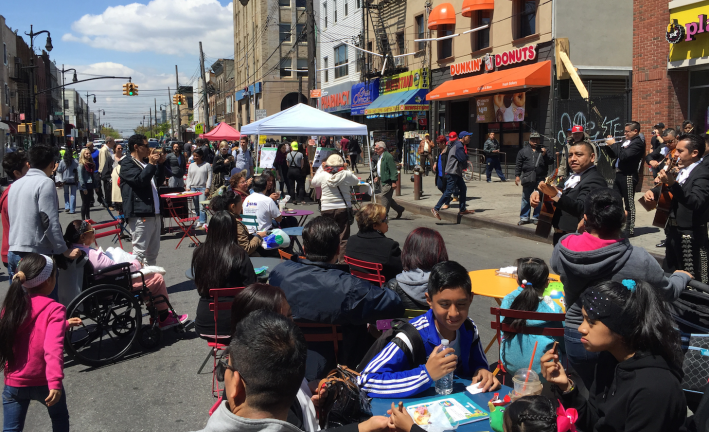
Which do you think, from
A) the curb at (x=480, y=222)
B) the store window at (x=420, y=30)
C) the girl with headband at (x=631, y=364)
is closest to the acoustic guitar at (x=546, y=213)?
the girl with headband at (x=631, y=364)

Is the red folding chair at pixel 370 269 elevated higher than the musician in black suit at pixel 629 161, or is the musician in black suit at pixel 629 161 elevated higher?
the musician in black suit at pixel 629 161

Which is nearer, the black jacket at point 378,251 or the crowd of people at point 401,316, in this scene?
the crowd of people at point 401,316

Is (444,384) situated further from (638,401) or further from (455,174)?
(455,174)

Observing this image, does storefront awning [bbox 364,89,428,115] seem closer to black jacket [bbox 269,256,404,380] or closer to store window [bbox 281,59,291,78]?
black jacket [bbox 269,256,404,380]

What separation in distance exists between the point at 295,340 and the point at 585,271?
203 cm

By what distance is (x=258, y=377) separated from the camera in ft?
5.88

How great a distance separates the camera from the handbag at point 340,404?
96.4 inches

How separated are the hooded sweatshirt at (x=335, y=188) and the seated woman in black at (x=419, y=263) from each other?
16.4ft

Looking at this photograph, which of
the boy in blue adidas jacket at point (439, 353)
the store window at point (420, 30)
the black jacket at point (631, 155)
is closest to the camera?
the boy in blue adidas jacket at point (439, 353)

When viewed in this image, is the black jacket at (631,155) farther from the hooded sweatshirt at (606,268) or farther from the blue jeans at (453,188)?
the hooded sweatshirt at (606,268)

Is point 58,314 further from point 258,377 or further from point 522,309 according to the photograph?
point 522,309

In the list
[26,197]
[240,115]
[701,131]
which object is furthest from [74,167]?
[240,115]

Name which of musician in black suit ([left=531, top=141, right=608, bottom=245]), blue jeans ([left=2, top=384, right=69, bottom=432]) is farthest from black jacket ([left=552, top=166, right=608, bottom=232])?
blue jeans ([left=2, top=384, right=69, bottom=432])

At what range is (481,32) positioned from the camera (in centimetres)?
2209
